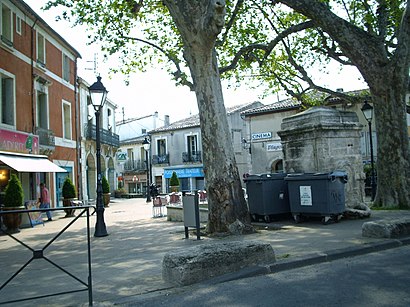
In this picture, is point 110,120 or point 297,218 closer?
point 297,218

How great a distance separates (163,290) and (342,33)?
9.90m

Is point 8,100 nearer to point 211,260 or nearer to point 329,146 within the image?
point 329,146

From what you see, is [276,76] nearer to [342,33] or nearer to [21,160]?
[342,33]

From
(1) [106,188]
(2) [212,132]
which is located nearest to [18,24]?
(1) [106,188]

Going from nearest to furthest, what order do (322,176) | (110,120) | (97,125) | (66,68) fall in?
1. (322,176)
2. (97,125)
3. (66,68)
4. (110,120)

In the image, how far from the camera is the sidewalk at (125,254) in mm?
5457

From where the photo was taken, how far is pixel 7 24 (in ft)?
60.0

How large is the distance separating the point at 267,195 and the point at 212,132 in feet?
7.67

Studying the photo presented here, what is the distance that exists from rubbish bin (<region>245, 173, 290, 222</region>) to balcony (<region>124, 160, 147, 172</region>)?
41.3 metres

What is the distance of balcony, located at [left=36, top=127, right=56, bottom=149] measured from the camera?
2120cm

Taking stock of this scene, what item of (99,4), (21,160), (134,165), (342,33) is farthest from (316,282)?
(134,165)

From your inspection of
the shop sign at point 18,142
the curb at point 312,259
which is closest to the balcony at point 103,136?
the shop sign at point 18,142

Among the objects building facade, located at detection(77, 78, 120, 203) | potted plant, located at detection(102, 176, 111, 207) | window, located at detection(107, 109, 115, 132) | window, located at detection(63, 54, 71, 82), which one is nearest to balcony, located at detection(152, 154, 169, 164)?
building facade, located at detection(77, 78, 120, 203)

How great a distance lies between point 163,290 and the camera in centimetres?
531
